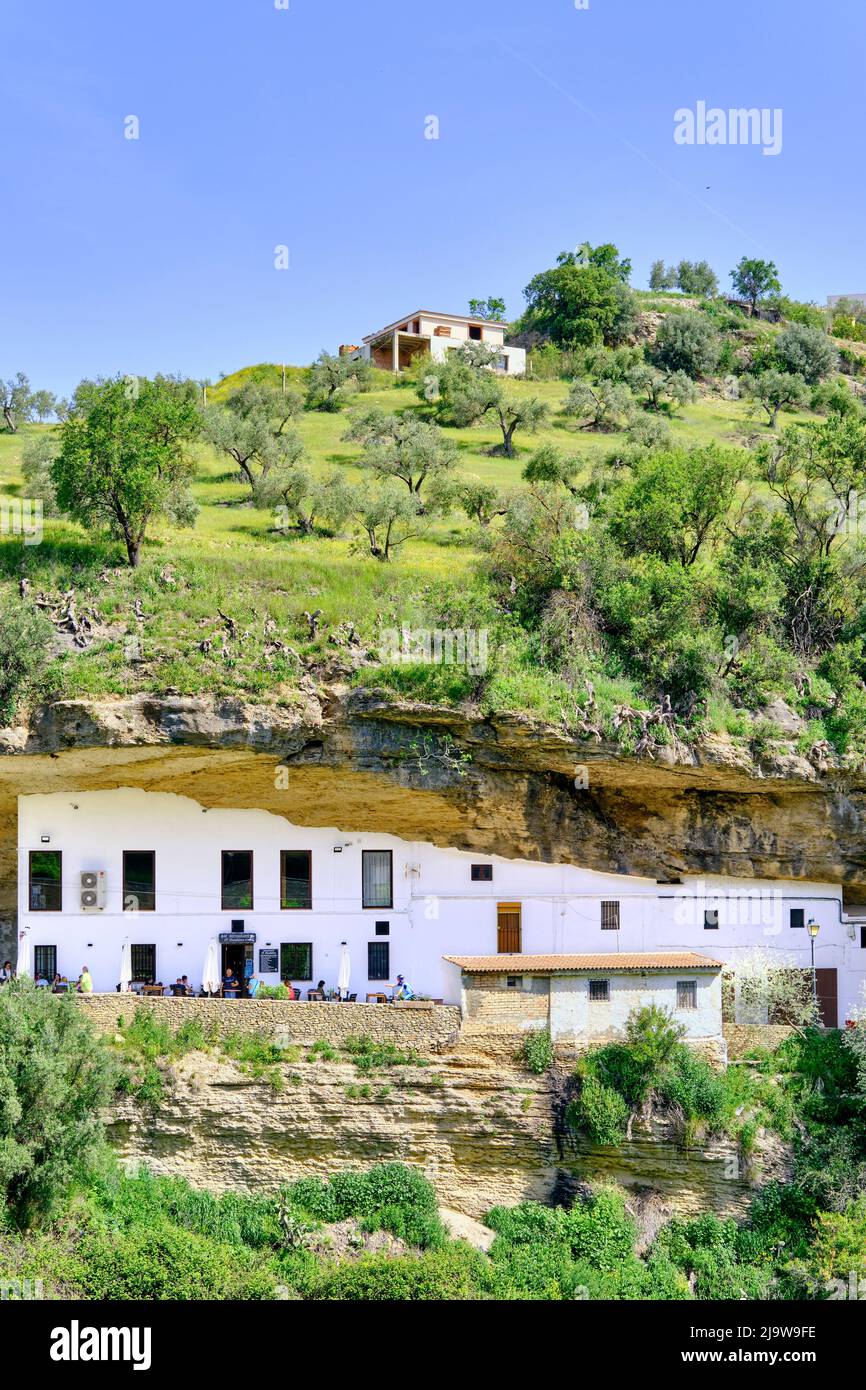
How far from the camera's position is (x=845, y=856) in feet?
99.4

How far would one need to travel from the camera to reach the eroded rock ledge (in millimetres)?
27156

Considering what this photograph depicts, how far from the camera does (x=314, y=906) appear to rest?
29.0 meters

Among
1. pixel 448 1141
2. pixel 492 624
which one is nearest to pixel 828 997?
pixel 448 1141

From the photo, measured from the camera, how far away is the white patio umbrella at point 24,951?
1107 inches

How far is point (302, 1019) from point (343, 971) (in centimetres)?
183

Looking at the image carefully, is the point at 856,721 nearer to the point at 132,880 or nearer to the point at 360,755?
the point at 360,755

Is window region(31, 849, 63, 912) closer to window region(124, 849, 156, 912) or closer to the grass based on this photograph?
window region(124, 849, 156, 912)

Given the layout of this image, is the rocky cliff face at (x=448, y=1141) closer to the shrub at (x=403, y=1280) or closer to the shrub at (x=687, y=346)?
the shrub at (x=403, y=1280)

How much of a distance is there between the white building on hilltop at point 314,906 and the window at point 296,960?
0.03 metres

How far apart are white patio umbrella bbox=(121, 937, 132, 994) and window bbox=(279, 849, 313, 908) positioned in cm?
324

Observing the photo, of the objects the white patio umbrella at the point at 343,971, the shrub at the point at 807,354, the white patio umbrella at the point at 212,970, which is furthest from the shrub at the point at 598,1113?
the shrub at the point at 807,354

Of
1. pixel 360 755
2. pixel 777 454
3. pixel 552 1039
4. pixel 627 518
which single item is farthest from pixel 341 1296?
pixel 777 454

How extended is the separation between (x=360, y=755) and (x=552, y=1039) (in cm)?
681

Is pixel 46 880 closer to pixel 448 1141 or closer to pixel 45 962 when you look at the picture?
pixel 45 962
